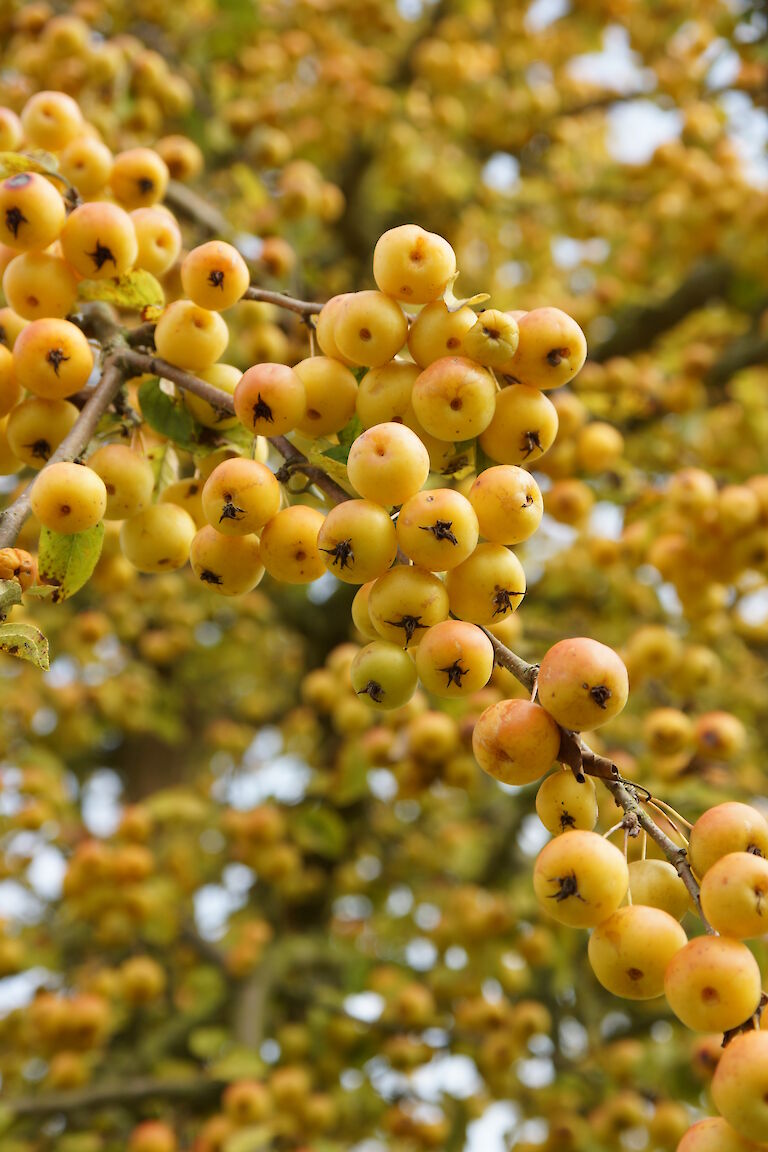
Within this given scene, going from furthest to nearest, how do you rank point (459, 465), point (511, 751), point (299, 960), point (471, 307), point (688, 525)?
point (299, 960), point (688, 525), point (459, 465), point (471, 307), point (511, 751)

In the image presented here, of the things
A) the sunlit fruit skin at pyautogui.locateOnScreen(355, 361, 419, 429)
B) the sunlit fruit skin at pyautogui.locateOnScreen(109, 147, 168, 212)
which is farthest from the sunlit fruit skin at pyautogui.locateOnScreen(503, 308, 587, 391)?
the sunlit fruit skin at pyautogui.locateOnScreen(109, 147, 168, 212)

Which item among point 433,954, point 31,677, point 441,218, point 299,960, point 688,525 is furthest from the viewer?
point 441,218

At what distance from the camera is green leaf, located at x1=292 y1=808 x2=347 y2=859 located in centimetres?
362

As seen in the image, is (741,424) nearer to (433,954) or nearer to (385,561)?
(433,954)

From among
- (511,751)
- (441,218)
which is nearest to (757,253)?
(441,218)

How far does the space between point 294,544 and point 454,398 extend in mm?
285

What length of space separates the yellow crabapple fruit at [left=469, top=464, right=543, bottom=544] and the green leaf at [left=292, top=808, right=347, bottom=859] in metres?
2.55

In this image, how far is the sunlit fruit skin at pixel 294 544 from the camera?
1308mm

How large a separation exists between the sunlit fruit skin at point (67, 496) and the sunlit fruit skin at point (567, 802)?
25.9 inches

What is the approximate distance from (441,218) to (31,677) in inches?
132

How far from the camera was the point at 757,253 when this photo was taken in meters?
4.50

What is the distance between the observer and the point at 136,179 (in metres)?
1.81

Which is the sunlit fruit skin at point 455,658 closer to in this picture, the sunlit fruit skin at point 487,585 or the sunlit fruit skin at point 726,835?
the sunlit fruit skin at point 487,585

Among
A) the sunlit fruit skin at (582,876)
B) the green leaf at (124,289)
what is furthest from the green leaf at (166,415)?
the sunlit fruit skin at (582,876)
